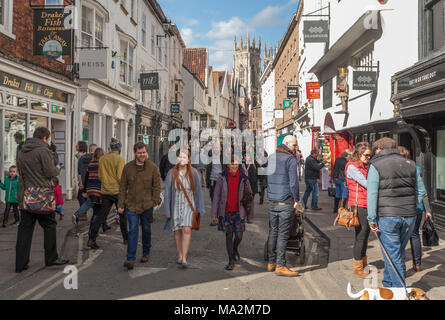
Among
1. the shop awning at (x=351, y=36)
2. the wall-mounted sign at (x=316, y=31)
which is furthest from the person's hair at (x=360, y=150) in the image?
the wall-mounted sign at (x=316, y=31)

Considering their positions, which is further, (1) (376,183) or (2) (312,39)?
(2) (312,39)

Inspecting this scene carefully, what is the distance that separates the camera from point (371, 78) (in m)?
12.2

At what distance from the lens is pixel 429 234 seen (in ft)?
22.0

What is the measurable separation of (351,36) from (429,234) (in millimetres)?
9088

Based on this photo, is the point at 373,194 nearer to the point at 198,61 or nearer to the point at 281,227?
the point at 281,227

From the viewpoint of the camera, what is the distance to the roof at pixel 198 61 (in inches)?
1988

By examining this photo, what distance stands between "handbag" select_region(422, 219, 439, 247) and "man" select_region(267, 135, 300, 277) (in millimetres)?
2439

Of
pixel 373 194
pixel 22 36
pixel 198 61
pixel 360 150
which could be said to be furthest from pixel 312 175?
pixel 198 61

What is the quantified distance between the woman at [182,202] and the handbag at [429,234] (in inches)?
144

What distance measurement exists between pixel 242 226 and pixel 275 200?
680 millimetres

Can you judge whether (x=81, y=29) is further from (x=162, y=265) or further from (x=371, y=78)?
(x=162, y=265)

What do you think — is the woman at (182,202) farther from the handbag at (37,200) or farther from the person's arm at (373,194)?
the person's arm at (373,194)
